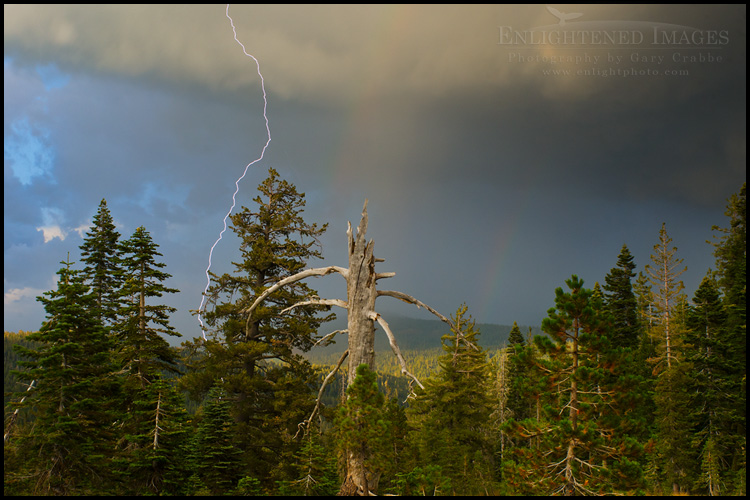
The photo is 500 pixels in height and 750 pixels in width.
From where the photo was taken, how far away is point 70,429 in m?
10.1

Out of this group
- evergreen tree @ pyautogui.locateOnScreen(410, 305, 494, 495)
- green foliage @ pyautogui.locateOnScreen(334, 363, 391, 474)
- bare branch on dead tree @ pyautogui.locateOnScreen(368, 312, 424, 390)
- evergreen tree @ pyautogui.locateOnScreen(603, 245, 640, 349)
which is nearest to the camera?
green foliage @ pyautogui.locateOnScreen(334, 363, 391, 474)

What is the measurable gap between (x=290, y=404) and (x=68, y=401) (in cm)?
786

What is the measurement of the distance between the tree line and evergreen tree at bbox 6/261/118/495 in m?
0.04

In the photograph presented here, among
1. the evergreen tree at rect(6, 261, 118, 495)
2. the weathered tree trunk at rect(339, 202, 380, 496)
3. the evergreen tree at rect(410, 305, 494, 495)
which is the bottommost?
the evergreen tree at rect(410, 305, 494, 495)

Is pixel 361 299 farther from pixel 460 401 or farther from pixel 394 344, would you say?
pixel 460 401

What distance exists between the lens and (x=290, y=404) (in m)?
16.7

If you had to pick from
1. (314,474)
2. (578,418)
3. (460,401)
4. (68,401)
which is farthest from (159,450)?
(460,401)

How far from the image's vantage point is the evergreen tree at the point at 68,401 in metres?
9.94

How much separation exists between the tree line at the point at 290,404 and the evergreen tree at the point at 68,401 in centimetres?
4

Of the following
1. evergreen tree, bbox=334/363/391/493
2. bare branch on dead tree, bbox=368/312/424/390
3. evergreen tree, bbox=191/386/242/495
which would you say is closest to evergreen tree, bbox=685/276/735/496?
bare branch on dead tree, bbox=368/312/424/390

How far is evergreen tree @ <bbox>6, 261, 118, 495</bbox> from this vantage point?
9938mm

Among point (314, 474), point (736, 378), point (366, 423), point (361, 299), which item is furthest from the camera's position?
point (736, 378)

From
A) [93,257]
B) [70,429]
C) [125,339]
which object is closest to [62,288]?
[70,429]

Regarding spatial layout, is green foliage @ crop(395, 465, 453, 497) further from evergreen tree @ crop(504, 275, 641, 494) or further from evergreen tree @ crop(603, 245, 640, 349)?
evergreen tree @ crop(603, 245, 640, 349)
